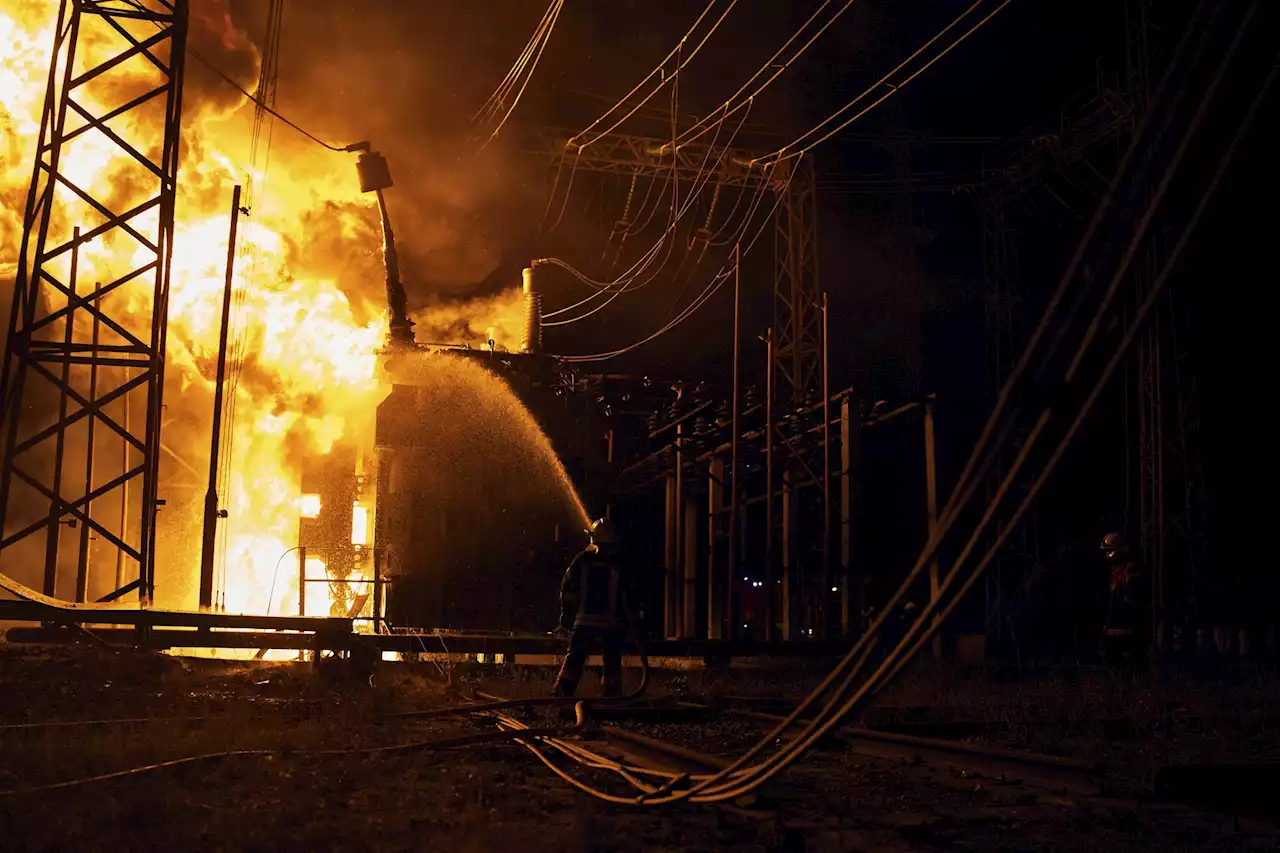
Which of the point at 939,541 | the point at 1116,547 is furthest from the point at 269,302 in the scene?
the point at 939,541


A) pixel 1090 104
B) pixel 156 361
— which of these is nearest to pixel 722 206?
pixel 1090 104

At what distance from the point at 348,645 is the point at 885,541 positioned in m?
20.7

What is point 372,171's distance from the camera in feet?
87.4

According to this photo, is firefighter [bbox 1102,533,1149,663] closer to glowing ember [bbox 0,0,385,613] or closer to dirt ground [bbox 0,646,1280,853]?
dirt ground [bbox 0,646,1280,853]

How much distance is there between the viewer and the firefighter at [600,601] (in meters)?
11.6

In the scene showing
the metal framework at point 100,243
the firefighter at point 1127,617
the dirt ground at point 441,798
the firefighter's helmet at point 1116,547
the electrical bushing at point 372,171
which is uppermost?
the electrical bushing at point 372,171

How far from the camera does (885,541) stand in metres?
31.7

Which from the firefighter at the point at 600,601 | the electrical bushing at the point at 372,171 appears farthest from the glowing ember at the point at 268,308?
the firefighter at the point at 600,601

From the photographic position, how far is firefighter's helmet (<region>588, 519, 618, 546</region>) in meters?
11.7

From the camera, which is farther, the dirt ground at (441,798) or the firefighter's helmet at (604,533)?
the firefighter's helmet at (604,533)

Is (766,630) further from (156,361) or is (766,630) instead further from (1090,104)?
(1090,104)

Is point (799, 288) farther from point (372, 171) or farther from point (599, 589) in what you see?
point (599, 589)

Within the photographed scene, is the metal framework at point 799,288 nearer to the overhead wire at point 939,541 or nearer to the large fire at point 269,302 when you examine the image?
the large fire at point 269,302

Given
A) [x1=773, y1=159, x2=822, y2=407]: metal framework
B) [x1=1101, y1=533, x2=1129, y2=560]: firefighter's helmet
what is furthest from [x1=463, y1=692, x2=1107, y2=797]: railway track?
[x1=773, y1=159, x2=822, y2=407]: metal framework
